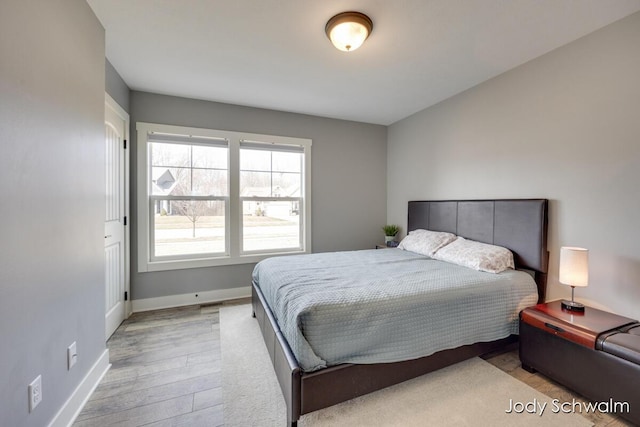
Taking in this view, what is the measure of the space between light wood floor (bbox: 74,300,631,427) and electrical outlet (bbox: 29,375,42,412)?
15.7 inches

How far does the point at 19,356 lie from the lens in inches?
45.8

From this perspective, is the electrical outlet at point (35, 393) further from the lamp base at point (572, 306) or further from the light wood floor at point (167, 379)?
the lamp base at point (572, 306)

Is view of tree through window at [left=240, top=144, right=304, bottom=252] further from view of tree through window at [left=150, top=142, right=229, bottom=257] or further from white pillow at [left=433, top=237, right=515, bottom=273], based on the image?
white pillow at [left=433, top=237, right=515, bottom=273]

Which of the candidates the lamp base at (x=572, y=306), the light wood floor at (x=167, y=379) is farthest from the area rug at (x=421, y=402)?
the lamp base at (x=572, y=306)

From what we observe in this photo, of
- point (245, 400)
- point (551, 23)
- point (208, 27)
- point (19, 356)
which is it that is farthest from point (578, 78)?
point (19, 356)

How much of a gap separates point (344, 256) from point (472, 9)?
236 centimetres

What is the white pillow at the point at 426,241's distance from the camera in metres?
3.02

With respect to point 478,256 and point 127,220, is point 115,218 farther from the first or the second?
point 478,256

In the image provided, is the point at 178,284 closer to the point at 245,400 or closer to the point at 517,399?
the point at 245,400

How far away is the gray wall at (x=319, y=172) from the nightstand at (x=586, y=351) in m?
2.56

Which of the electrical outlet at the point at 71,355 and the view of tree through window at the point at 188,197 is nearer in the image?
the electrical outlet at the point at 71,355

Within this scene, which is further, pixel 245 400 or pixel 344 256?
pixel 344 256

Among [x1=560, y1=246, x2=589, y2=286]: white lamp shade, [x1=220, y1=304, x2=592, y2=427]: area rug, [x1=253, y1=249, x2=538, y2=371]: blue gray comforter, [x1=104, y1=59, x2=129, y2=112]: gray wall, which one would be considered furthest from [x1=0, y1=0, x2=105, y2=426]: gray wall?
[x1=560, y1=246, x2=589, y2=286]: white lamp shade

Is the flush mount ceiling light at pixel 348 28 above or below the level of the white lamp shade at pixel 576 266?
above
